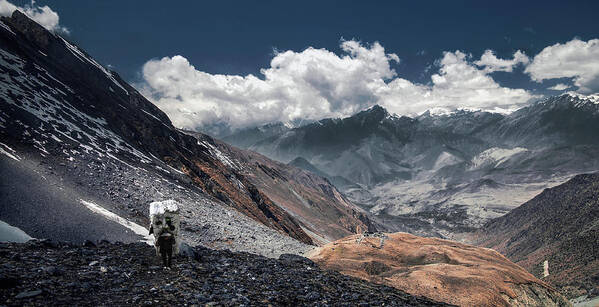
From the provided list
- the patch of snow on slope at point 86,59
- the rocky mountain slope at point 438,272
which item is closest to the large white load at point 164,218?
the rocky mountain slope at point 438,272

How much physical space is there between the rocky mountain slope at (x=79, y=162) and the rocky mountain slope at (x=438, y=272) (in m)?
10.2

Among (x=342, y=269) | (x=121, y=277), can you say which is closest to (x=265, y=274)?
(x=121, y=277)

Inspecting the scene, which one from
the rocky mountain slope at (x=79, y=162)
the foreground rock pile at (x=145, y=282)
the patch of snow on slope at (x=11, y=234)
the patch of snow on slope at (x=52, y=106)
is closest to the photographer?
the foreground rock pile at (x=145, y=282)

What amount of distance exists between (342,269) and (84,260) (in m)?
26.0

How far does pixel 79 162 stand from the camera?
38.4 meters

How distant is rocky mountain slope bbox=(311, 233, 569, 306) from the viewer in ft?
99.5

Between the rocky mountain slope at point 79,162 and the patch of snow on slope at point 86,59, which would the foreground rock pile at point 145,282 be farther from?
the patch of snow on slope at point 86,59

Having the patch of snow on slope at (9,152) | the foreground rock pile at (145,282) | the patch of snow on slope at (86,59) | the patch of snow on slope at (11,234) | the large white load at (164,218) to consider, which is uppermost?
the patch of snow on slope at (86,59)

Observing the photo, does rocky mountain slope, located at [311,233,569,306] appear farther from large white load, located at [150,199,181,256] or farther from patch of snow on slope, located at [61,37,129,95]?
patch of snow on slope, located at [61,37,129,95]

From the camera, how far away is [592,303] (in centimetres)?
7494

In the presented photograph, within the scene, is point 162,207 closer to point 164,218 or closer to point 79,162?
→ point 164,218

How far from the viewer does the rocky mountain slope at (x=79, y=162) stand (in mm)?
27703

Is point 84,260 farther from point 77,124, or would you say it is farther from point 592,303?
point 592,303

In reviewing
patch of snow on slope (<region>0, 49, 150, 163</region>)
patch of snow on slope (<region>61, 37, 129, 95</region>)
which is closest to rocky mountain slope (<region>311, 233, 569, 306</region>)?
patch of snow on slope (<region>0, 49, 150, 163</region>)
